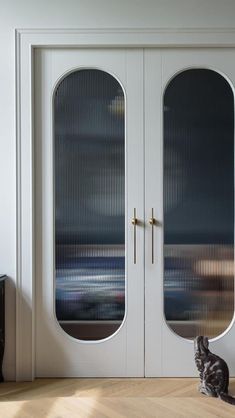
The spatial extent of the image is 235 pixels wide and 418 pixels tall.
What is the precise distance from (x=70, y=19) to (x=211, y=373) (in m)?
2.35

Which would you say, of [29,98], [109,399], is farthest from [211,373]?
[29,98]

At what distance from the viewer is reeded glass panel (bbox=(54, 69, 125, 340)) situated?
228cm

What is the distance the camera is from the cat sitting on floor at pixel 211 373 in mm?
1980

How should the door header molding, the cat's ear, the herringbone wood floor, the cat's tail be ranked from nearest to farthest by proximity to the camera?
the herringbone wood floor, the cat's tail, the cat's ear, the door header molding

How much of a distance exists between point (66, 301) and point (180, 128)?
1.39 metres

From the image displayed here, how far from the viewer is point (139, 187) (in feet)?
7.40

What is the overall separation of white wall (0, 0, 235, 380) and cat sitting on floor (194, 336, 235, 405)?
1204 mm

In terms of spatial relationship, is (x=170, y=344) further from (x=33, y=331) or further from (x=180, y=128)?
(x=180, y=128)

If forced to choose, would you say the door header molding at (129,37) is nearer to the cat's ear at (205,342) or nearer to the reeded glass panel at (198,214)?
the reeded glass panel at (198,214)

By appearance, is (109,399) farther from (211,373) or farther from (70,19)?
(70,19)

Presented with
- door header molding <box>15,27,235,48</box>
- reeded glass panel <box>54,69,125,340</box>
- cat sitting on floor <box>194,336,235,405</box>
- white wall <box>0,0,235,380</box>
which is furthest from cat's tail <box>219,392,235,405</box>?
door header molding <box>15,27,235,48</box>

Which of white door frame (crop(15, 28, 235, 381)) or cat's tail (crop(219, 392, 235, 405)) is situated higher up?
white door frame (crop(15, 28, 235, 381))

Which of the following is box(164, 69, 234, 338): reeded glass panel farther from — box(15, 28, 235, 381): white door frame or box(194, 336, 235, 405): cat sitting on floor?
box(15, 28, 235, 381): white door frame

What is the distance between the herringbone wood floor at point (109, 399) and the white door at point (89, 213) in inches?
4.3
